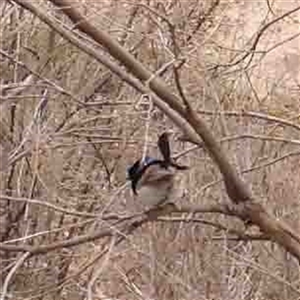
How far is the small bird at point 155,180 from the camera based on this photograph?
11.4 ft

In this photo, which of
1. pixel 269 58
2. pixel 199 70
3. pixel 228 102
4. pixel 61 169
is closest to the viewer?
pixel 199 70

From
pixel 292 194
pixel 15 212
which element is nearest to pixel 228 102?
pixel 292 194

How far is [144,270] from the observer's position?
4488mm

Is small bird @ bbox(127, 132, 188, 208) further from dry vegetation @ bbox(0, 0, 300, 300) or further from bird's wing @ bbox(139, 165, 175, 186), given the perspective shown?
dry vegetation @ bbox(0, 0, 300, 300)

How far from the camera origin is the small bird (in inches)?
136

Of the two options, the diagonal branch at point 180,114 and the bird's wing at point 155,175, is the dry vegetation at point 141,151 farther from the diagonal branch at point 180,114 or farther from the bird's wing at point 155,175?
the bird's wing at point 155,175

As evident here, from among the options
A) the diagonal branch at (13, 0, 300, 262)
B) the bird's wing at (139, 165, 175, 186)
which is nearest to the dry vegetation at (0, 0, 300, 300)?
the diagonal branch at (13, 0, 300, 262)

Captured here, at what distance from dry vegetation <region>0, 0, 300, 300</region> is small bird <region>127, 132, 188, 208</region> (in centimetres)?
21

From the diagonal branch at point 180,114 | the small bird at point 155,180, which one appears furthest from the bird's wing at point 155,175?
the diagonal branch at point 180,114

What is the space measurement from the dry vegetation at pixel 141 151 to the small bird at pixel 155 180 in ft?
0.70

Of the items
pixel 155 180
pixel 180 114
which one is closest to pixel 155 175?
pixel 155 180

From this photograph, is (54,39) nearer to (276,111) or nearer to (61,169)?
(61,169)

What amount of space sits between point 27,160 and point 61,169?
9.3 inches

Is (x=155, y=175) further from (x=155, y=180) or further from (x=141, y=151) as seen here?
(x=141, y=151)
